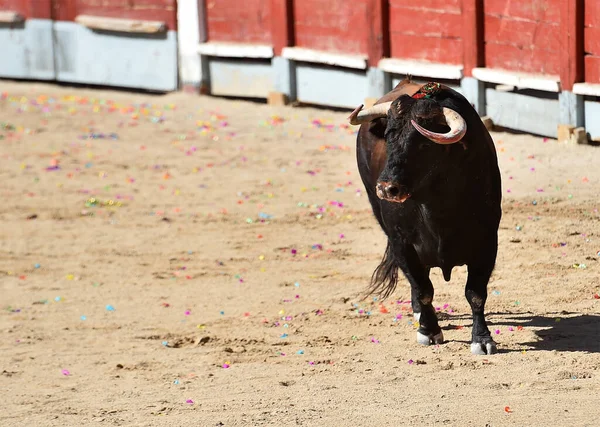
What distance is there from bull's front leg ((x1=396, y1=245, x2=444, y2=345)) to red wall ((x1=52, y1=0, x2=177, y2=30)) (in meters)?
8.60

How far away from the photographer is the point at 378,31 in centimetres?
1193

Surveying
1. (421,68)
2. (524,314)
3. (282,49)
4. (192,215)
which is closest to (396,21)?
(421,68)

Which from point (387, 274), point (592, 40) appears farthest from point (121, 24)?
point (387, 274)

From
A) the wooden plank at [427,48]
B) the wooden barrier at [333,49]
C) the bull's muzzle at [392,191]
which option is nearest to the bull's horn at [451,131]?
the bull's muzzle at [392,191]

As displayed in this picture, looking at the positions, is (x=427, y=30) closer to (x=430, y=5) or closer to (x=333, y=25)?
(x=430, y=5)

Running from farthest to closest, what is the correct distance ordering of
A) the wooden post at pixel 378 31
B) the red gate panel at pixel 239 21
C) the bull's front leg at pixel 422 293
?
the red gate panel at pixel 239 21 < the wooden post at pixel 378 31 < the bull's front leg at pixel 422 293

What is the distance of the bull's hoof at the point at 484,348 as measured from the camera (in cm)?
577

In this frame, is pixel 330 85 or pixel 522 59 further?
pixel 330 85

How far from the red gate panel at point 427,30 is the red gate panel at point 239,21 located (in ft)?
6.04

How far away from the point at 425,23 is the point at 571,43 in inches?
78.2

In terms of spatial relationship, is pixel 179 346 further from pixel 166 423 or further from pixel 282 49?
pixel 282 49

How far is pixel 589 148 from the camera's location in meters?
9.73

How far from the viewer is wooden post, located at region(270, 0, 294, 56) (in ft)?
42.1

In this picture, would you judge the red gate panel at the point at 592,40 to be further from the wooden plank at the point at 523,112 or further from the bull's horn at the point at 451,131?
the bull's horn at the point at 451,131
